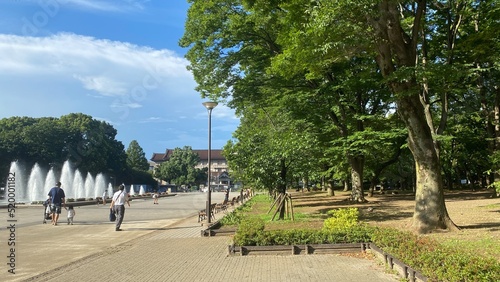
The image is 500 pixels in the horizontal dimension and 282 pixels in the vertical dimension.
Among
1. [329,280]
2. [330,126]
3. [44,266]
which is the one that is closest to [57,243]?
[44,266]

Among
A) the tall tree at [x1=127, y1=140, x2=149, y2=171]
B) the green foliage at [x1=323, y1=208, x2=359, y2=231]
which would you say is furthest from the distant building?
the green foliage at [x1=323, y1=208, x2=359, y2=231]

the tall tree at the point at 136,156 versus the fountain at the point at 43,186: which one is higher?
the tall tree at the point at 136,156

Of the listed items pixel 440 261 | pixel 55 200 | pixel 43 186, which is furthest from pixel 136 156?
pixel 440 261

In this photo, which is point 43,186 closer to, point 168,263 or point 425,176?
point 168,263

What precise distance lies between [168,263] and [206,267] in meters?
1.06

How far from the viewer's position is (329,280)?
7125 millimetres

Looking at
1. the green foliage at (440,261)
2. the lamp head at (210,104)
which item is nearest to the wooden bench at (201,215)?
the lamp head at (210,104)

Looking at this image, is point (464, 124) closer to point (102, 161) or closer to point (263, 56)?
point (263, 56)

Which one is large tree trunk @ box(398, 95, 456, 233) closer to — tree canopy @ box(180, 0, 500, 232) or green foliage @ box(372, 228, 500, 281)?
tree canopy @ box(180, 0, 500, 232)

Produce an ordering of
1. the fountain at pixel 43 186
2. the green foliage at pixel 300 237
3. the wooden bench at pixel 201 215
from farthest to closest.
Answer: the fountain at pixel 43 186, the wooden bench at pixel 201 215, the green foliage at pixel 300 237

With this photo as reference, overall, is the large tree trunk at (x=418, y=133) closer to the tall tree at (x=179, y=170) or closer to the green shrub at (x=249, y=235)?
the green shrub at (x=249, y=235)

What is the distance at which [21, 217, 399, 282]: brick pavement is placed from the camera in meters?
7.52

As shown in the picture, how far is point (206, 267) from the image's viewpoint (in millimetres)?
8516

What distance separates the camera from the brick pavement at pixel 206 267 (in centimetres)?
752
